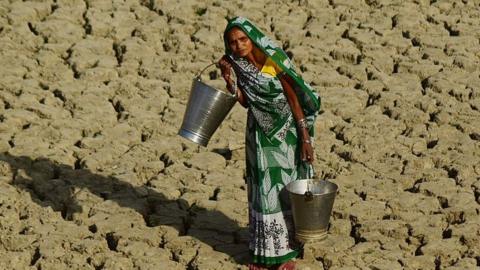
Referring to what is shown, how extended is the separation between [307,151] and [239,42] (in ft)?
2.05

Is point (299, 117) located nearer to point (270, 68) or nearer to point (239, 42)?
point (270, 68)

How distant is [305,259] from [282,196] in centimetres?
52

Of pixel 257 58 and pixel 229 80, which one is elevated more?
pixel 257 58

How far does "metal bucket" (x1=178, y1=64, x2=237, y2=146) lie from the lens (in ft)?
21.3

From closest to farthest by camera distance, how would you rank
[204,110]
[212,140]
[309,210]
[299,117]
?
[309,210], [299,117], [204,110], [212,140]

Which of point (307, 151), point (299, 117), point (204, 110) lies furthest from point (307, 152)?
point (204, 110)

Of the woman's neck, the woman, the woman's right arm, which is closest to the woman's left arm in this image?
the woman

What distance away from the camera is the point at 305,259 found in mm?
6895

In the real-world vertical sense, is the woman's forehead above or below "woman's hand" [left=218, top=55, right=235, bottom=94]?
above

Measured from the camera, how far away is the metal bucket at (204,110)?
6.50 meters

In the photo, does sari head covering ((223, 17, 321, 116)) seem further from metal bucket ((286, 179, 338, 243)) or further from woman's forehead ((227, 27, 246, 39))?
metal bucket ((286, 179, 338, 243))

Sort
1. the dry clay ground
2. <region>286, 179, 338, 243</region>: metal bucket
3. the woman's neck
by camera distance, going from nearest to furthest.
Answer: <region>286, 179, 338, 243</region>: metal bucket, the woman's neck, the dry clay ground

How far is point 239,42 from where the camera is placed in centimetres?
633

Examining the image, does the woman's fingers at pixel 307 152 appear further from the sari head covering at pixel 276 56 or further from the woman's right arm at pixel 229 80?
the woman's right arm at pixel 229 80
